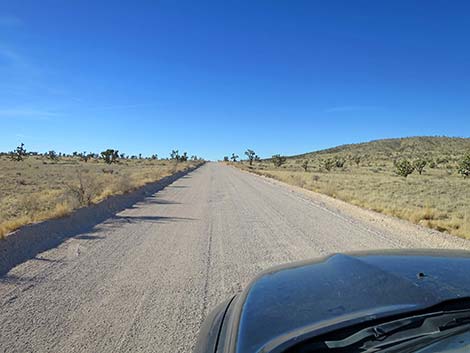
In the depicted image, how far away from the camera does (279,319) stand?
202cm

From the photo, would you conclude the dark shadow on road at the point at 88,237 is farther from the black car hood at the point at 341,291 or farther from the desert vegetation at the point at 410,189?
the desert vegetation at the point at 410,189

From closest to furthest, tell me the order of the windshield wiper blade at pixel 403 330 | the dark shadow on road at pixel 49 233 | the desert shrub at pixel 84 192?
the windshield wiper blade at pixel 403 330 → the dark shadow on road at pixel 49 233 → the desert shrub at pixel 84 192

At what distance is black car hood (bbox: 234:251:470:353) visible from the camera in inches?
76.5

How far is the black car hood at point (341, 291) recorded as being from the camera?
1943 millimetres

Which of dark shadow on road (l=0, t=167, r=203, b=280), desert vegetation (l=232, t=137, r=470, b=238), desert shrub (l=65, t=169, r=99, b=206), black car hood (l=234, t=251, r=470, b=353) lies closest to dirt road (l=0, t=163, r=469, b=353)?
dark shadow on road (l=0, t=167, r=203, b=280)

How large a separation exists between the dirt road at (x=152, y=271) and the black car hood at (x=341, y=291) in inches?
69.7

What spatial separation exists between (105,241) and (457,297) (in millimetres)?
8160

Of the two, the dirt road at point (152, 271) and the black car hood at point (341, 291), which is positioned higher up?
the black car hood at point (341, 291)

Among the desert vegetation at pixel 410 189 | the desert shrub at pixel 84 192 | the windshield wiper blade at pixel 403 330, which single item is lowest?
the desert vegetation at pixel 410 189

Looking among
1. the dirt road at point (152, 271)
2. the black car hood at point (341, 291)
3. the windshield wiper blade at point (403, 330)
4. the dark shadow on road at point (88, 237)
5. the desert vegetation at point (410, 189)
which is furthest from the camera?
the desert vegetation at point (410, 189)

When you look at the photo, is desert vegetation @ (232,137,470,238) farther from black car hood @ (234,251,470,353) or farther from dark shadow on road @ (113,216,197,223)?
black car hood @ (234,251,470,353)

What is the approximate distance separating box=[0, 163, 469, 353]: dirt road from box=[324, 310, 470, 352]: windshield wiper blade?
95.7 inches

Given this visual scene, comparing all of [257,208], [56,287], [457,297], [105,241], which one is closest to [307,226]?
[257,208]

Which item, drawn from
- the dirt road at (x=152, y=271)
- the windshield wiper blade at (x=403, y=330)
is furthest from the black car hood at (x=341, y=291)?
the dirt road at (x=152, y=271)
